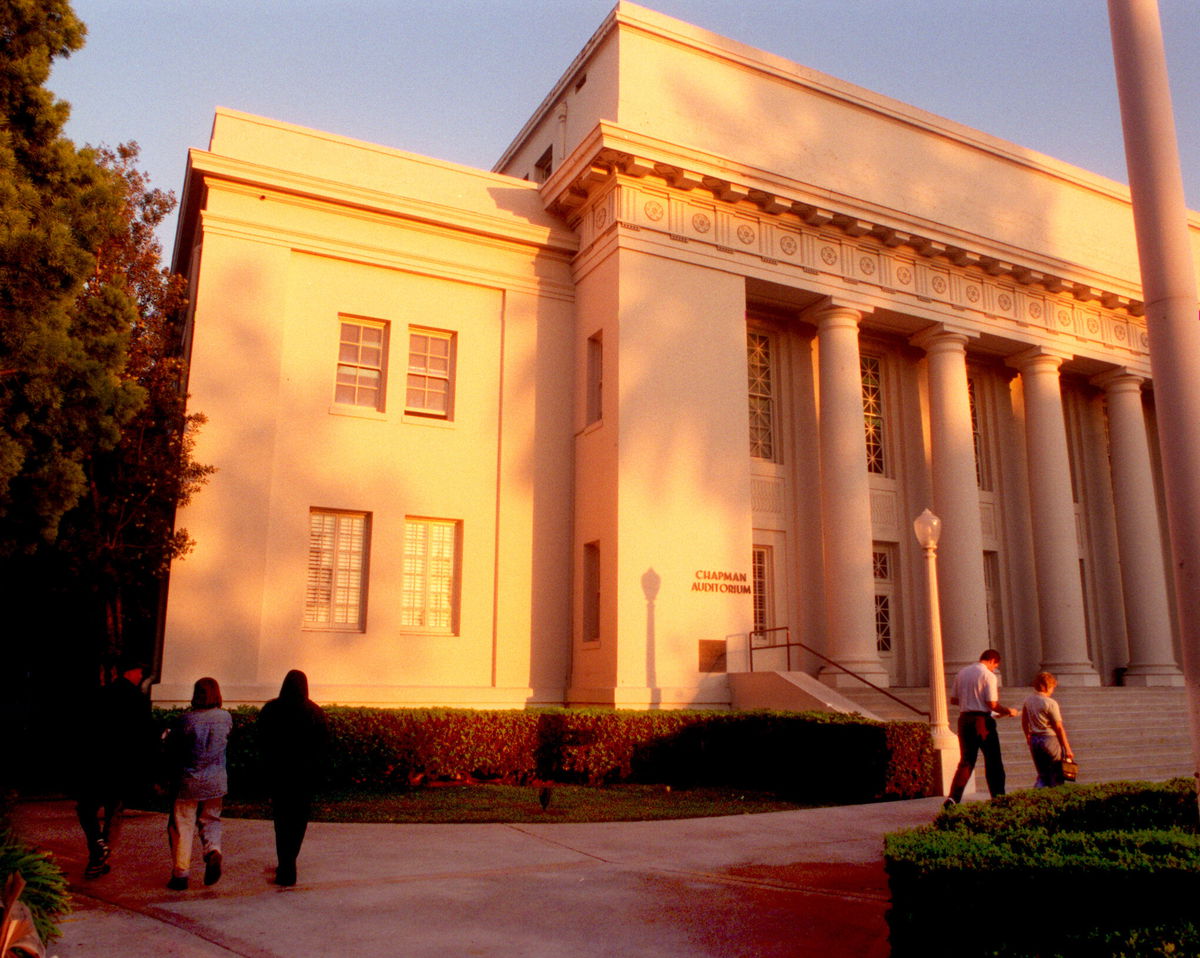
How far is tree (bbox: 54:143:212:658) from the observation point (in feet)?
50.0

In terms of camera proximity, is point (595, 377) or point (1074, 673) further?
point (1074, 673)

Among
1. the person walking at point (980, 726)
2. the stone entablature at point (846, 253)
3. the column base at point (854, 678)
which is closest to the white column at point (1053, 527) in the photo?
the stone entablature at point (846, 253)

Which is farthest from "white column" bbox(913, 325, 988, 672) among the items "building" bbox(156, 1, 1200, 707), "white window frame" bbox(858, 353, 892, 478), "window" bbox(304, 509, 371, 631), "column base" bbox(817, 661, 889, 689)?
"window" bbox(304, 509, 371, 631)

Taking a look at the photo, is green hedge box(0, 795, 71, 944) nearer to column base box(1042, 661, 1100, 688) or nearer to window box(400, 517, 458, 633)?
window box(400, 517, 458, 633)

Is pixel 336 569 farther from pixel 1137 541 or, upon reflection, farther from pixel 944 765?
pixel 1137 541

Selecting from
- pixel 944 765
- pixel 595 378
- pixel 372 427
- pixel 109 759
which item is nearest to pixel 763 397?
pixel 595 378

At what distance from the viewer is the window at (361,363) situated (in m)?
18.7

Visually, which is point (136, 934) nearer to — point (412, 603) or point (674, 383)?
point (412, 603)

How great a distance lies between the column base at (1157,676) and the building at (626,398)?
6 cm

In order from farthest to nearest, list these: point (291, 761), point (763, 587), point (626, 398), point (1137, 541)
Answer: point (1137, 541)
point (763, 587)
point (626, 398)
point (291, 761)

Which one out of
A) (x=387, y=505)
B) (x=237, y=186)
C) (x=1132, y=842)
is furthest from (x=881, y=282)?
(x=1132, y=842)

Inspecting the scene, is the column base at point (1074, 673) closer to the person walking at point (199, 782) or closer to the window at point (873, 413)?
the window at point (873, 413)

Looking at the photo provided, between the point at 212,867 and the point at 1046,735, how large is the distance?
25.3ft

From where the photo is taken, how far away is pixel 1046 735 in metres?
9.98
